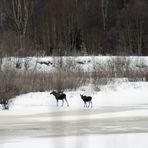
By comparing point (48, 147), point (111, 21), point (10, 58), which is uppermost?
point (111, 21)

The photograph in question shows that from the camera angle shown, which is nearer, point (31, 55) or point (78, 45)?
point (31, 55)

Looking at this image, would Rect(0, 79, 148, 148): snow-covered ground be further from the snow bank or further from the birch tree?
the birch tree

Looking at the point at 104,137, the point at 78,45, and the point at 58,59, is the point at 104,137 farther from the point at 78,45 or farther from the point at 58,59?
the point at 78,45

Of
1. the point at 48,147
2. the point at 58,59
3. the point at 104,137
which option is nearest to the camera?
the point at 48,147

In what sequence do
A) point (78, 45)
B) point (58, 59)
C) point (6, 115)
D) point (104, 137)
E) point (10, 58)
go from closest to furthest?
point (104, 137)
point (6, 115)
point (10, 58)
point (58, 59)
point (78, 45)

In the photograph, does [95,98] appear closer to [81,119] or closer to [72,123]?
[81,119]

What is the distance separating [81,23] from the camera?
55.6m

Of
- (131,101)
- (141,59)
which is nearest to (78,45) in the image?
(141,59)

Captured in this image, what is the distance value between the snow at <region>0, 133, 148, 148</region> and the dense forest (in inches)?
1523

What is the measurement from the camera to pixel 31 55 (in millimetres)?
31391

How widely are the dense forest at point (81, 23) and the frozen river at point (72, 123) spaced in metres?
33.6

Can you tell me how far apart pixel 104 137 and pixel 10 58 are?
13.3 m

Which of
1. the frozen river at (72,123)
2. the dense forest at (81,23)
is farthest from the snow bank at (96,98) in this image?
the dense forest at (81,23)

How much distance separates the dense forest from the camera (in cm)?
5247
